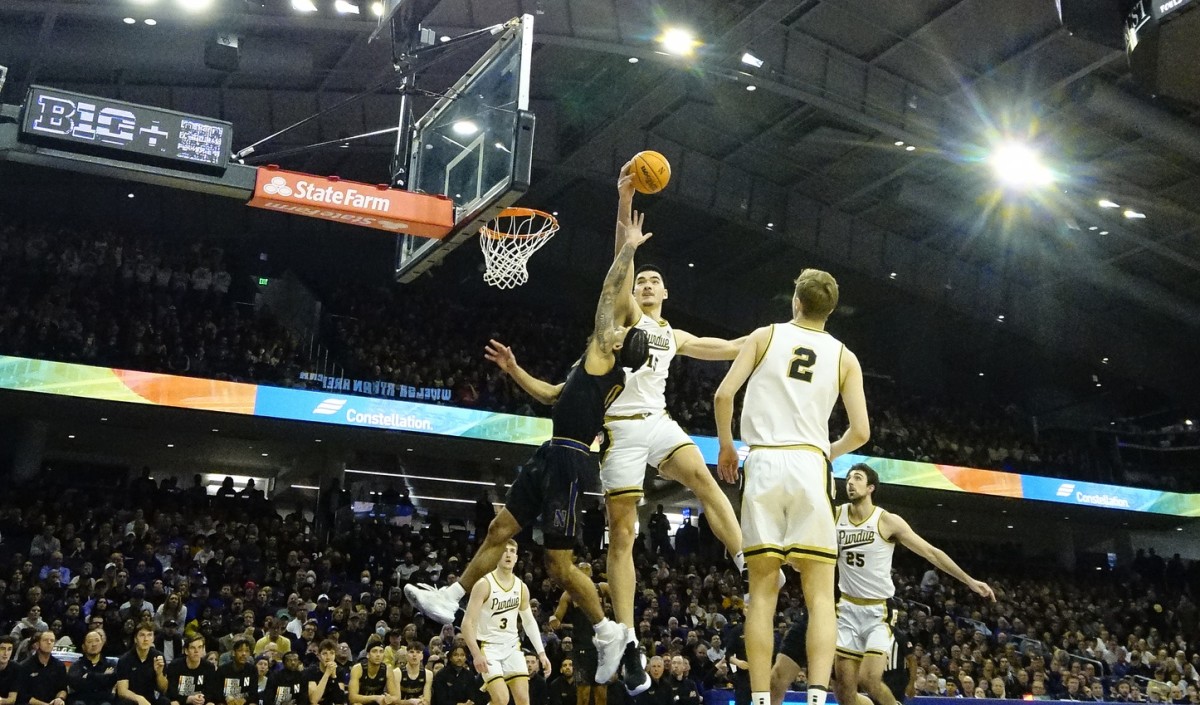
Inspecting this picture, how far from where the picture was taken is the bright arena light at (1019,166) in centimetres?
2091

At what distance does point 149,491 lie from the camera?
2042cm

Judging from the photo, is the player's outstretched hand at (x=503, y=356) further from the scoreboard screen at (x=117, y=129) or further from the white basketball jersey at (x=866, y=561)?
the scoreboard screen at (x=117, y=129)

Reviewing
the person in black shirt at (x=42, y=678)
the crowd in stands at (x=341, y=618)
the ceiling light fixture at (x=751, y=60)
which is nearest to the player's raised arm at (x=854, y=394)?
the crowd in stands at (x=341, y=618)

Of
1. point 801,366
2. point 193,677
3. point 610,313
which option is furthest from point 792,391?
point 193,677

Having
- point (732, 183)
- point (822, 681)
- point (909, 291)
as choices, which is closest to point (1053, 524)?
point (909, 291)

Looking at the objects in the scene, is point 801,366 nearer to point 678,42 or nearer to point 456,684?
point 456,684

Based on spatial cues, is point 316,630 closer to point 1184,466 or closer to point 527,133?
point 527,133

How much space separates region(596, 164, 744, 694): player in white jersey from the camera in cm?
630

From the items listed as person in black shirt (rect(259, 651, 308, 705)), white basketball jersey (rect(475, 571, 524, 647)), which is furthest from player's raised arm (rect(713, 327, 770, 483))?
person in black shirt (rect(259, 651, 308, 705))

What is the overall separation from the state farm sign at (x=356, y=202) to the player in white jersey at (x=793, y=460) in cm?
702

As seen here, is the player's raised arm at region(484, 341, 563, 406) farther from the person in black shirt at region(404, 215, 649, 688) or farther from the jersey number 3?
the jersey number 3

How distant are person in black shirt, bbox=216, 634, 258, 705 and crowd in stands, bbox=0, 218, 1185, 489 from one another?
9923 millimetres

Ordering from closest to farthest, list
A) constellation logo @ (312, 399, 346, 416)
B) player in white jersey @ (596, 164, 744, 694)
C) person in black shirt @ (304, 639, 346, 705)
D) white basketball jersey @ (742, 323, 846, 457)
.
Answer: white basketball jersey @ (742, 323, 846, 457)
player in white jersey @ (596, 164, 744, 694)
person in black shirt @ (304, 639, 346, 705)
constellation logo @ (312, 399, 346, 416)

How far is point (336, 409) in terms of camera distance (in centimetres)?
2170
